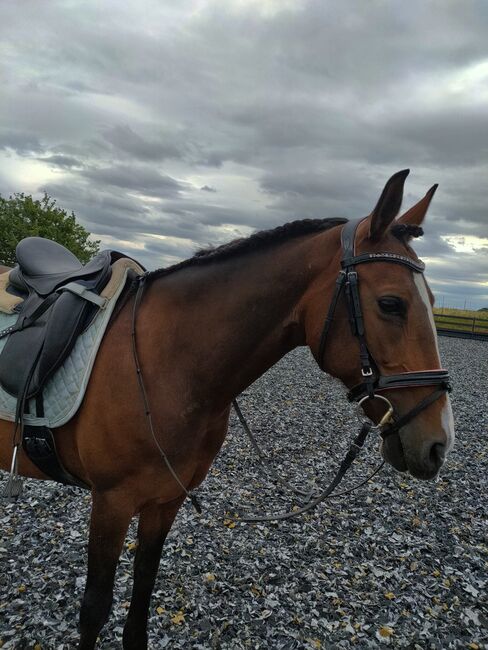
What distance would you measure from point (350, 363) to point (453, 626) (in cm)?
331

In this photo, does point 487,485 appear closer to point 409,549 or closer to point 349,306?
point 409,549

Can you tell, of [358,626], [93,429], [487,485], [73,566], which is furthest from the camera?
[487,485]

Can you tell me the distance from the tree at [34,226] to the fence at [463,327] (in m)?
32.2

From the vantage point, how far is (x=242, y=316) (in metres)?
2.42

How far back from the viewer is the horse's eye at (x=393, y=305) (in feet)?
6.87

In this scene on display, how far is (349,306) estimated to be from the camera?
2.15 meters

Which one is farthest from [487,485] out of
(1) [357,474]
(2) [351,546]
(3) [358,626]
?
(3) [358,626]

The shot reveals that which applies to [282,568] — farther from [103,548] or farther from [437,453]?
[437,453]

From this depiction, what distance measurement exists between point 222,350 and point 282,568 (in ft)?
10.5

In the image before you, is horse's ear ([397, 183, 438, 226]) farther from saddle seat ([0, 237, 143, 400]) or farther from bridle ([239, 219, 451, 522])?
saddle seat ([0, 237, 143, 400])

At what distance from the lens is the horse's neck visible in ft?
7.81

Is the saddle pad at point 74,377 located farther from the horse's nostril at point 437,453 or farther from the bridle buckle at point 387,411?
the horse's nostril at point 437,453

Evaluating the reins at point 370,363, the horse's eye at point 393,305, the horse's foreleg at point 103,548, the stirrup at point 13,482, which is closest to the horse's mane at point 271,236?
the reins at point 370,363

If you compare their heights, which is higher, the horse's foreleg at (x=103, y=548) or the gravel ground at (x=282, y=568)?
the horse's foreleg at (x=103, y=548)
